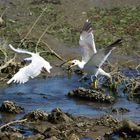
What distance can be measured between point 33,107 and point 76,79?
287cm

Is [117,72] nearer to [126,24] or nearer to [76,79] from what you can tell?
[76,79]

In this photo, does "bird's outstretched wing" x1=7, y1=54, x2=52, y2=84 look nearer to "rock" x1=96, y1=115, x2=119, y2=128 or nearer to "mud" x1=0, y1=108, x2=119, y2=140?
"mud" x1=0, y1=108, x2=119, y2=140

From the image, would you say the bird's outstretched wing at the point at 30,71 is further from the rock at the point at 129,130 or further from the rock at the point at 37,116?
the rock at the point at 129,130

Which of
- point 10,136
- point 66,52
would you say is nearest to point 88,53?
point 66,52

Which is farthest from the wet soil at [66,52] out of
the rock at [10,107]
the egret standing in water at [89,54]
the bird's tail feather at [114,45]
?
the bird's tail feather at [114,45]

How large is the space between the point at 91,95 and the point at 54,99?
93 centimetres

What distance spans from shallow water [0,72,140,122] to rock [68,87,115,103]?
13cm

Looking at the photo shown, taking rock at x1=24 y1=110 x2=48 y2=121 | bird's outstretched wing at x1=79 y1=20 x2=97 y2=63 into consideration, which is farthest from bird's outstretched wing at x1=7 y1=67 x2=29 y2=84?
bird's outstretched wing at x1=79 y1=20 x2=97 y2=63

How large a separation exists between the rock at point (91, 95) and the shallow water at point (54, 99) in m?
0.13

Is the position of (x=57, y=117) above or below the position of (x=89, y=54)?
below

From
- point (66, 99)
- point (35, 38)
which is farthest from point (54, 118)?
point (35, 38)

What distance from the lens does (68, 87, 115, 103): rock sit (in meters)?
17.0

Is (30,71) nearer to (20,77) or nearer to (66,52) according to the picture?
(20,77)

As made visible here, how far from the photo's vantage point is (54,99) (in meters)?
17.4
